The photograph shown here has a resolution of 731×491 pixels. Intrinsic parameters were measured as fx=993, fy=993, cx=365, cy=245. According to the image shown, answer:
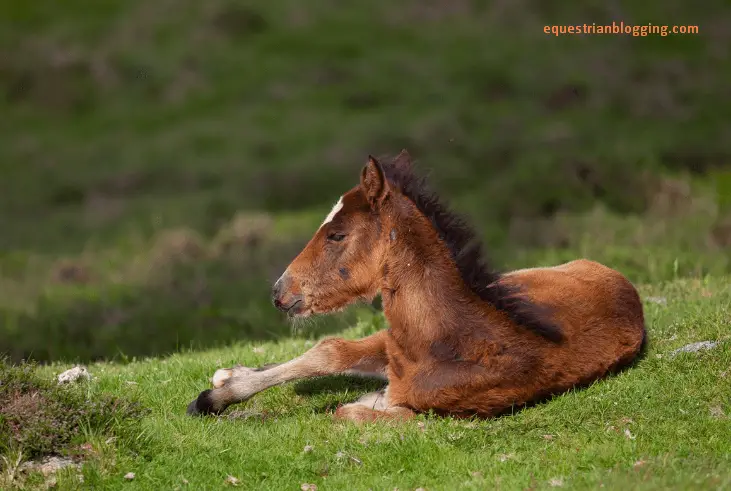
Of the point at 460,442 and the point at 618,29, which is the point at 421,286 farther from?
the point at 618,29

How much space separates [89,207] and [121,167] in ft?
9.47

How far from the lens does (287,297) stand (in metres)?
9.24

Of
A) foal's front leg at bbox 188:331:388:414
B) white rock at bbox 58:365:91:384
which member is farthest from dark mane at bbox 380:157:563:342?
white rock at bbox 58:365:91:384

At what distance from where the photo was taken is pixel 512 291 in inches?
364

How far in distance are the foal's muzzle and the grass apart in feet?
3.38

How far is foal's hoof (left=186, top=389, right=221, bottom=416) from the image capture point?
30.5 feet

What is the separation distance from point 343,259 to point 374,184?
2.48ft

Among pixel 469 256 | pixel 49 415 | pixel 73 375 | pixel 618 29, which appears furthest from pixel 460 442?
pixel 618 29

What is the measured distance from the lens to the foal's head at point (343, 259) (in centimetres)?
912

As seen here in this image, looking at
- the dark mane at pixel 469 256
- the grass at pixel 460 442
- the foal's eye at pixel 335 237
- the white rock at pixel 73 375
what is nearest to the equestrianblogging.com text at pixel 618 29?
the dark mane at pixel 469 256

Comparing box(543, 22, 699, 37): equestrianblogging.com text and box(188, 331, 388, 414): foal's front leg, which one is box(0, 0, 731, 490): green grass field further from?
box(543, 22, 699, 37): equestrianblogging.com text

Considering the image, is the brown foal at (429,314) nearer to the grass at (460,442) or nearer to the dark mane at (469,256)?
the dark mane at (469,256)

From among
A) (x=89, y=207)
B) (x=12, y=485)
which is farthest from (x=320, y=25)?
(x=12, y=485)

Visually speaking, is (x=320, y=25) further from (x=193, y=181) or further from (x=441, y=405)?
(x=441, y=405)
